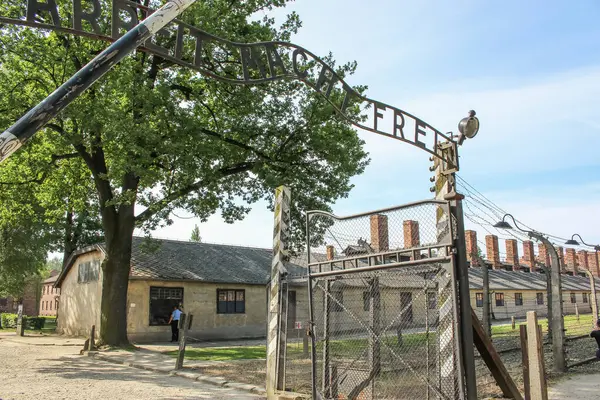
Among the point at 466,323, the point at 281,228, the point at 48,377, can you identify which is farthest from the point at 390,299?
the point at 48,377

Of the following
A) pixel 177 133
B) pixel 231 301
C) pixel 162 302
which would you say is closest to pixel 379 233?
pixel 177 133

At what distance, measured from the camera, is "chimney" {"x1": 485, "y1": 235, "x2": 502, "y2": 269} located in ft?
181

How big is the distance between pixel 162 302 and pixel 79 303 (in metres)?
6.31

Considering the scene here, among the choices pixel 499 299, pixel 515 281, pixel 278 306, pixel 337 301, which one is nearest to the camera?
pixel 337 301

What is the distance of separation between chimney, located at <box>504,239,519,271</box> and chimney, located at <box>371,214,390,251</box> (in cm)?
5400

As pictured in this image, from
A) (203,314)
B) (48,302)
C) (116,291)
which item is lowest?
(48,302)

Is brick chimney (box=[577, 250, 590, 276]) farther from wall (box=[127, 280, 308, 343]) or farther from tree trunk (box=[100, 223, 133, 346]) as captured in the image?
tree trunk (box=[100, 223, 133, 346])

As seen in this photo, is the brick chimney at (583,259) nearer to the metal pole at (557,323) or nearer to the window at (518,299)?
the window at (518,299)

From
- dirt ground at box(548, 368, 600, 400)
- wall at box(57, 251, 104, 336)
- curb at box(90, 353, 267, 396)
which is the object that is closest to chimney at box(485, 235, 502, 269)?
wall at box(57, 251, 104, 336)

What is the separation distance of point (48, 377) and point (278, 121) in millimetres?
10971

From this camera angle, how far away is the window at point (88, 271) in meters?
28.9

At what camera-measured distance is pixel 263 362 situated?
1570 centimetres

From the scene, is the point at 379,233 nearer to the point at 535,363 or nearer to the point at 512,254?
the point at 535,363

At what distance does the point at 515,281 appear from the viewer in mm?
51969
